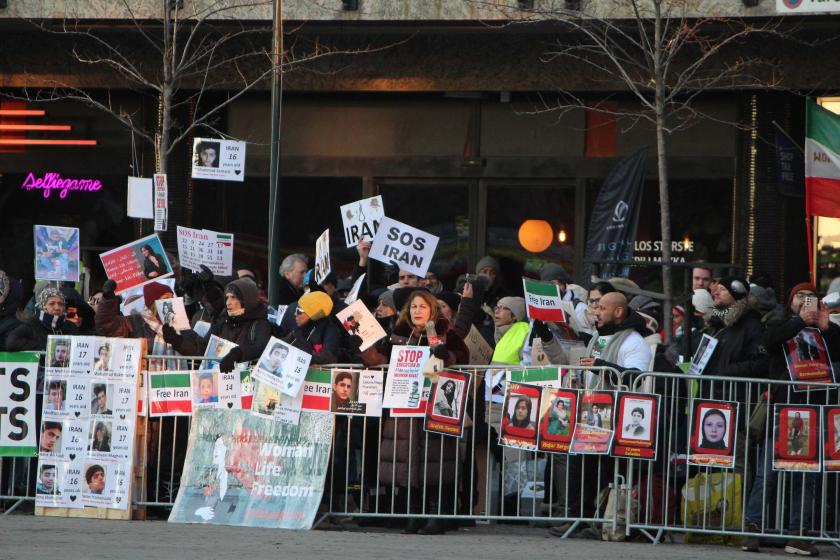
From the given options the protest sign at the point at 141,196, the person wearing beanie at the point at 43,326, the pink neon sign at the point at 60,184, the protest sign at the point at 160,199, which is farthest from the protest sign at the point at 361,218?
the pink neon sign at the point at 60,184

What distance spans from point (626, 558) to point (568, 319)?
3.73 metres

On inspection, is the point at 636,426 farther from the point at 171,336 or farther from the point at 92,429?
the point at 92,429

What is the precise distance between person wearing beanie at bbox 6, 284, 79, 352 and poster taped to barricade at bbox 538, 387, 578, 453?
13.8ft

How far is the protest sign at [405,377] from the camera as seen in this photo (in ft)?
34.5

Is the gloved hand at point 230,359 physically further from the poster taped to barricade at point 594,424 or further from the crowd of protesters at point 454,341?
the poster taped to barricade at point 594,424

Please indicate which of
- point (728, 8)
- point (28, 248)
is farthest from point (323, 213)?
point (728, 8)

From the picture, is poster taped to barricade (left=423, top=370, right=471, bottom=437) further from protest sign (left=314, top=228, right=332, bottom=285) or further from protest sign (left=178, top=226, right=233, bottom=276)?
protest sign (left=178, top=226, right=233, bottom=276)

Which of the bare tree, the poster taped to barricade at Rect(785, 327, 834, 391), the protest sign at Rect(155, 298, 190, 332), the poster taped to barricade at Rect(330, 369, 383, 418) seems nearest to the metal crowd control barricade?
the poster taped to barricade at Rect(785, 327, 834, 391)

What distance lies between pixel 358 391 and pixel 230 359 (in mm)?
965

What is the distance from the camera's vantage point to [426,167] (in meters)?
18.2

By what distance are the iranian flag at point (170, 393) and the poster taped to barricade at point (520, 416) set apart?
2.39 metres

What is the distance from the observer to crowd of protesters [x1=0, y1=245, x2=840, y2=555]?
413 inches

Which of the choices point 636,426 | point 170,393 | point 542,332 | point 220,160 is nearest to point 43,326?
point 170,393

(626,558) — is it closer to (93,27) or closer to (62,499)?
(62,499)
